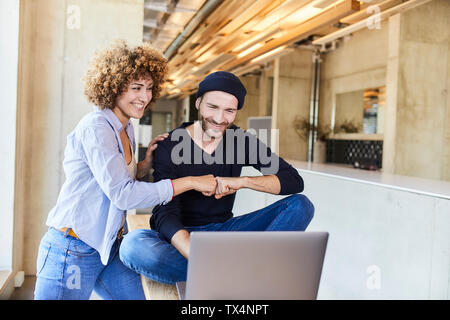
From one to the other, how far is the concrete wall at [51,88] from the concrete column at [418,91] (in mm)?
4246

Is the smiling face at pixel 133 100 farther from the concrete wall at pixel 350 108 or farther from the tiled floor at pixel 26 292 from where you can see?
the concrete wall at pixel 350 108

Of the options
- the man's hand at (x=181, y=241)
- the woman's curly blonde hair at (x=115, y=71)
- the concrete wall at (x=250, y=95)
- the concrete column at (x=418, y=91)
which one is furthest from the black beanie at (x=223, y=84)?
the concrete wall at (x=250, y=95)

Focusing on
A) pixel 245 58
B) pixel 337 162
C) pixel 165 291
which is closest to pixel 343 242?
pixel 165 291

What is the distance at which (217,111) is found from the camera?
1.99 m

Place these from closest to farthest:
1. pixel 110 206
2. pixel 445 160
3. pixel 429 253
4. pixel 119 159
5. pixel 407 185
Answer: pixel 119 159, pixel 110 206, pixel 429 253, pixel 407 185, pixel 445 160

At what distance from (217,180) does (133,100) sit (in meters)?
0.53

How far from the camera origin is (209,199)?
2.04 metres

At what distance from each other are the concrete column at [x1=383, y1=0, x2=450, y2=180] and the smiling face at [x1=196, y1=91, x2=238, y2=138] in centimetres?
478

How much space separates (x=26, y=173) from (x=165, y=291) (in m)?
2.43

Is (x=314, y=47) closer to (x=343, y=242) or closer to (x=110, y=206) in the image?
(x=343, y=242)

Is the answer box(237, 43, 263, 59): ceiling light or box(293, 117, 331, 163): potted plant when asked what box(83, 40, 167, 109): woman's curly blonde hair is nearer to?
box(237, 43, 263, 59): ceiling light

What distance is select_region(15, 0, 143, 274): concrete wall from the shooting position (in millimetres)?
3486

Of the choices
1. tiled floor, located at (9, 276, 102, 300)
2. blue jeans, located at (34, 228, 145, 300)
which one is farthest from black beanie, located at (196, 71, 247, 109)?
tiled floor, located at (9, 276, 102, 300)

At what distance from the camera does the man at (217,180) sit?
1675 millimetres
